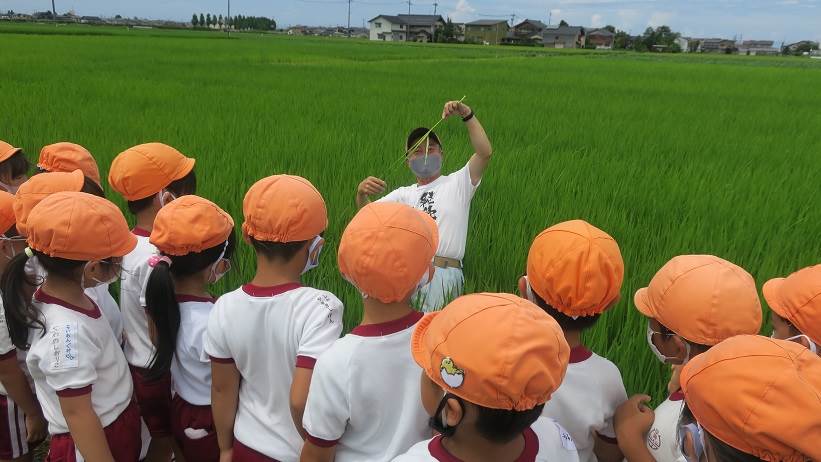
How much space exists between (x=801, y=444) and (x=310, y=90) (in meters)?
8.56

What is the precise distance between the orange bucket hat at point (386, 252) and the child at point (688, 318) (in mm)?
576

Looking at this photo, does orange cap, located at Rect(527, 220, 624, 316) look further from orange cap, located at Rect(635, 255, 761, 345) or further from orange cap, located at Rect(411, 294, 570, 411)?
orange cap, located at Rect(411, 294, 570, 411)

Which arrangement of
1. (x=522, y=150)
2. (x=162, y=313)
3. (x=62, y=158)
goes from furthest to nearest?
1. (x=522, y=150)
2. (x=62, y=158)
3. (x=162, y=313)

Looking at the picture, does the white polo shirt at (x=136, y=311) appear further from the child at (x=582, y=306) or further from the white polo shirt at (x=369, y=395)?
the child at (x=582, y=306)

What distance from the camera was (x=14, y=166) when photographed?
2.63m

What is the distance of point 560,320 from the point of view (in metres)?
1.22

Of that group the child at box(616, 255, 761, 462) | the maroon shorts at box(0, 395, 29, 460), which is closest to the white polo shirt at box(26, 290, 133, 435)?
the maroon shorts at box(0, 395, 29, 460)

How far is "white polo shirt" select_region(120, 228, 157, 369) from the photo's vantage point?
1.65 meters

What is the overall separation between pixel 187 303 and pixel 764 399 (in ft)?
4.66

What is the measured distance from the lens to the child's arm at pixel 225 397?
136cm

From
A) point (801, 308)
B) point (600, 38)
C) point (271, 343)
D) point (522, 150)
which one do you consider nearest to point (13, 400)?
point (271, 343)

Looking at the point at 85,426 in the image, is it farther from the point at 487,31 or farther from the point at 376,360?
the point at 487,31

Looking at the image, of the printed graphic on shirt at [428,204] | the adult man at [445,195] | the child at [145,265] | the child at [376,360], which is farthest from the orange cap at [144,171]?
the child at [376,360]

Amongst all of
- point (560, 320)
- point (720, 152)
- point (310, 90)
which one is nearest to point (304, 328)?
point (560, 320)
